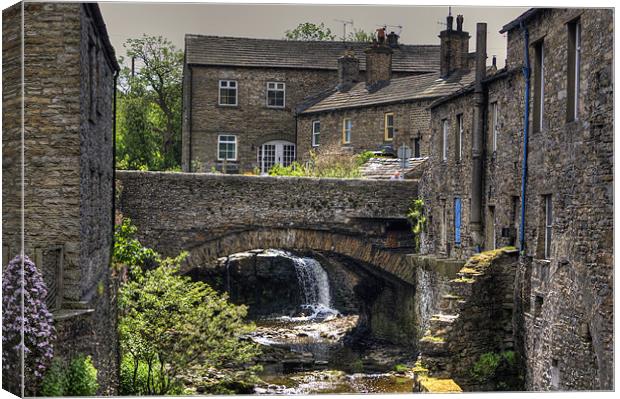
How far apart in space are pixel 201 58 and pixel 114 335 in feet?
20.5

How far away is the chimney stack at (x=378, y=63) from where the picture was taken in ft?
62.8

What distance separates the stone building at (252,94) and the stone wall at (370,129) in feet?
3.65

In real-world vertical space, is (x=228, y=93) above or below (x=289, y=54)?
below

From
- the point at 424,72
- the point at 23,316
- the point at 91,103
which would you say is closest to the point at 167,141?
the point at 424,72

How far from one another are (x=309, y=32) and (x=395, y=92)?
40.6 ft

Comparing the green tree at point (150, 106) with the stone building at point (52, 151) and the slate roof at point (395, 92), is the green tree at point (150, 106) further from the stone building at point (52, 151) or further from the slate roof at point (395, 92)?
the slate roof at point (395, 92)

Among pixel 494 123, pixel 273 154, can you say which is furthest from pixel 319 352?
pixel 494 123

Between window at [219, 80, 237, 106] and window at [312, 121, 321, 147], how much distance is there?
3.95 meters

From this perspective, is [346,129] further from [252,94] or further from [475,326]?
[475,326]

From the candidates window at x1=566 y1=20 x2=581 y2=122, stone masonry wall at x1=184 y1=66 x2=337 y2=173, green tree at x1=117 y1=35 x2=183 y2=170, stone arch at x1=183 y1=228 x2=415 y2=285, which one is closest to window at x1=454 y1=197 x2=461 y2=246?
stone arch at x1=183 y1=228 x2=415 y2=285

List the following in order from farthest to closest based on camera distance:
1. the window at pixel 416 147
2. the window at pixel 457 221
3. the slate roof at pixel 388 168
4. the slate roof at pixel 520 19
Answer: the window at pixel 416 147 < the slate roof at pixel 388 168 < the window at pixel 457 221 < the slate roof at pixel 520 19

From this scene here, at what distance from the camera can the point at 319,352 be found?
88.1 ft

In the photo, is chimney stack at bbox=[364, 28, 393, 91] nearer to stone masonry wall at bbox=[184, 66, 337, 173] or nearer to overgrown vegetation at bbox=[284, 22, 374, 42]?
overgrown vegetation at bbox=[284, 22, 374, 42]

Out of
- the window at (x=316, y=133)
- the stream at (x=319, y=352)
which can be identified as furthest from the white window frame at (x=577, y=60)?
the window at (x=316, y=133)
